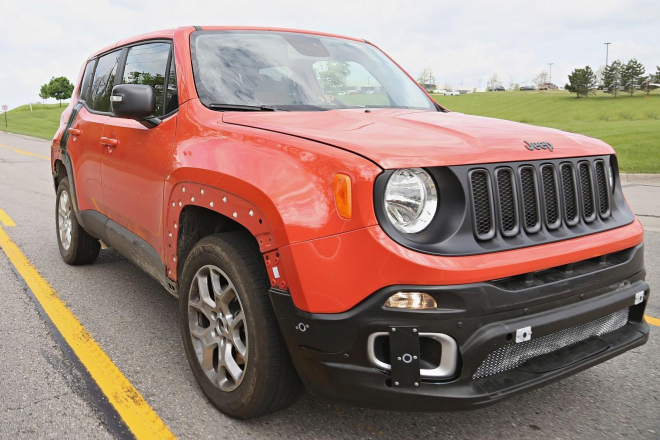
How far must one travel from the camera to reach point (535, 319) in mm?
2312

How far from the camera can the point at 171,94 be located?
3.52 m

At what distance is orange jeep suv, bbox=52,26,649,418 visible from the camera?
7.25ft

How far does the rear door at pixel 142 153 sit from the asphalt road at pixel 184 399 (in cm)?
72

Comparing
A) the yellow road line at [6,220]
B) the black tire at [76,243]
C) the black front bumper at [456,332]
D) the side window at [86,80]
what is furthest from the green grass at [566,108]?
the black front bumper at [456,332]

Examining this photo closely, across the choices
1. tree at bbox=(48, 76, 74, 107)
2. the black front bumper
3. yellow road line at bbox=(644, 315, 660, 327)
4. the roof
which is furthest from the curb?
tree at bbox=(48, 76, 74, 107)

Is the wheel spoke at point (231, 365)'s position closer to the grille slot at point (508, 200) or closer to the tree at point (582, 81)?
the grille slot at point (508, 200)

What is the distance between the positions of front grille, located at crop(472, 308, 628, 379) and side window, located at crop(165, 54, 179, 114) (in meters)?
2.20

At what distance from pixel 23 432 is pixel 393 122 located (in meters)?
2.27

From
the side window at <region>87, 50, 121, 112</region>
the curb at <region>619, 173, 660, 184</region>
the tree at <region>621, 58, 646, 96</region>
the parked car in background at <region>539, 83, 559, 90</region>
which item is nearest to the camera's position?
the side window at <region>87, 50, 121, 112</region>

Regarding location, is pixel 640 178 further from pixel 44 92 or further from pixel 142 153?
pixel 44 92

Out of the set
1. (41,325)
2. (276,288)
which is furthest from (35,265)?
(276,288)

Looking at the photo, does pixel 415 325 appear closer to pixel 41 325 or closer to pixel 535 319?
pixel 535 319

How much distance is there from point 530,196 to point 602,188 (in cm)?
63

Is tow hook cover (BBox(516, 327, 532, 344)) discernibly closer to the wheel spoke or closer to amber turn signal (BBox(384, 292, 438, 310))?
amber turn signal (BBox(384, 292, 438, 310))
